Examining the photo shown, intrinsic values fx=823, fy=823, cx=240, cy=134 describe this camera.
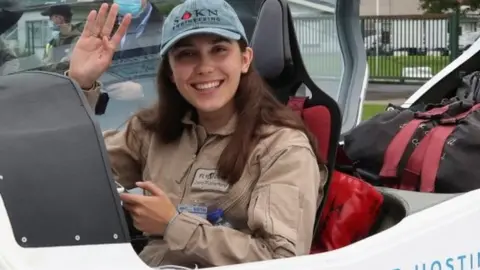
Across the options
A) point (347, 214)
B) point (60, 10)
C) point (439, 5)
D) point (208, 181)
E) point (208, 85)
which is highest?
point (208, 85)

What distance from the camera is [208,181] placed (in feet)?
7.47

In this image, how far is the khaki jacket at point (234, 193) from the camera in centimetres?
204

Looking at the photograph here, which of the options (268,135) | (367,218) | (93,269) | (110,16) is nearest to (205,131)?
(268,135)

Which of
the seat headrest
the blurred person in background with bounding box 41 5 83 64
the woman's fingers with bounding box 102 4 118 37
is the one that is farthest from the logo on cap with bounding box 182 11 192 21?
the blurred person in background with bounding box 41 5 83 64

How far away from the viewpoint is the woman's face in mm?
2229

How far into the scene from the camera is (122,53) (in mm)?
6480

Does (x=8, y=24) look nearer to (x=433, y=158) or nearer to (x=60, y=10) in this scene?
(x=60, y=10)

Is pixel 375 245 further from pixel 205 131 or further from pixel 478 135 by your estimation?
pixel 478 135

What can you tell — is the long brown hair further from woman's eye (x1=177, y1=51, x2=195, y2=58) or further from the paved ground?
the paved ground

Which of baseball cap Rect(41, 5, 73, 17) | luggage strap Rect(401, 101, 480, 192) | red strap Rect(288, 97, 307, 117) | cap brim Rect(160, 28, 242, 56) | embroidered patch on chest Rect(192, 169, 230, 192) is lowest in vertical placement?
luggage strap Rect(401, 101, 480, 192)

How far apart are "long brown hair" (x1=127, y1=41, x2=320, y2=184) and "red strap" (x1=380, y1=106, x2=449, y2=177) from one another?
0.54 m

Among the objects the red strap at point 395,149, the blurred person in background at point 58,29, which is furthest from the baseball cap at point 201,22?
the blurred person in background at point 58,29

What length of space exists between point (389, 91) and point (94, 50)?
38.1 ft

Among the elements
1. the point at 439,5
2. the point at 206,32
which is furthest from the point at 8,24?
the point at 439,5
